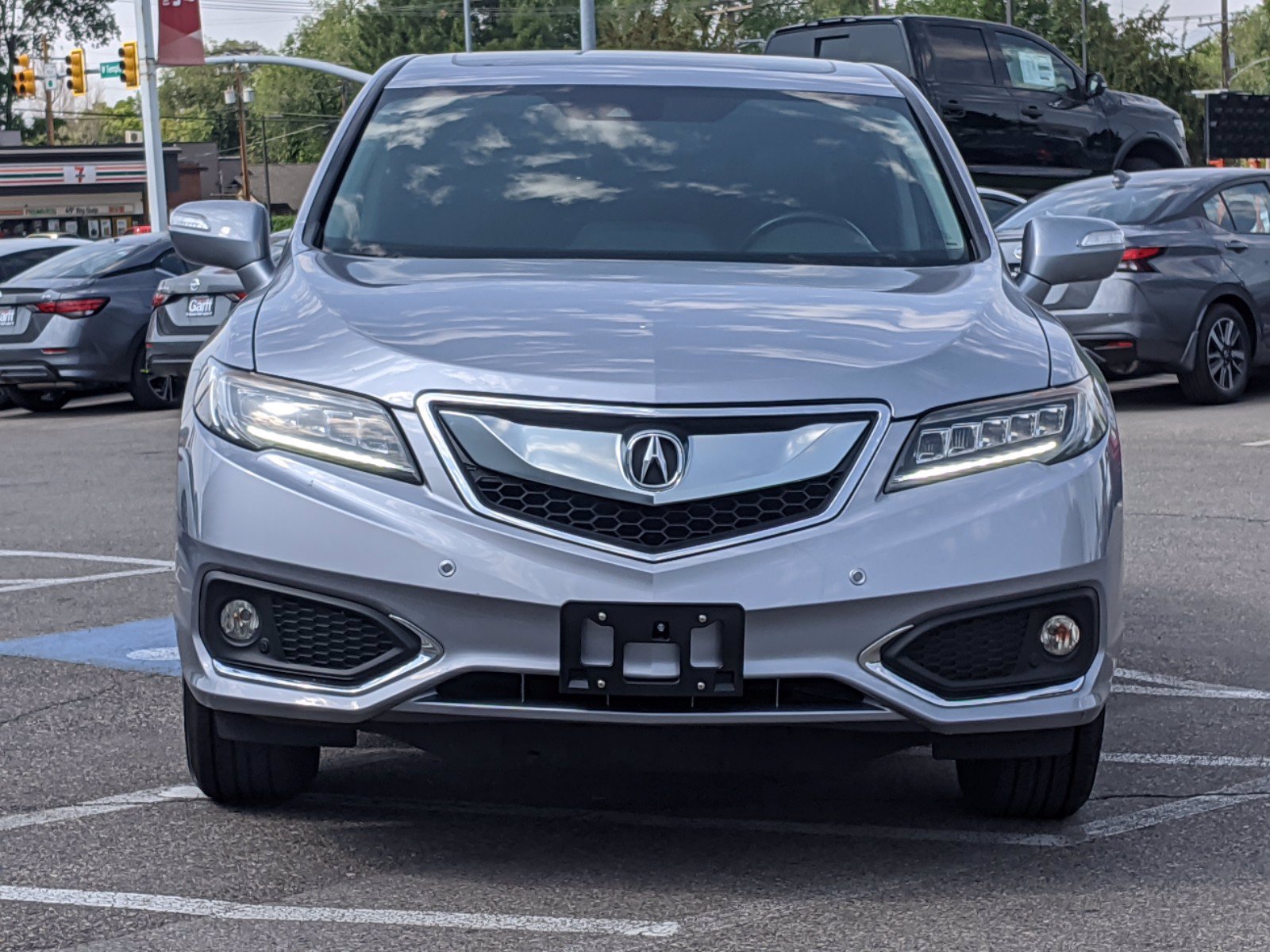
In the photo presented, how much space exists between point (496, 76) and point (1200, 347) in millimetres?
9545

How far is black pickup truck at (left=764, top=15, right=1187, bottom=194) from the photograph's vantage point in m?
21.2

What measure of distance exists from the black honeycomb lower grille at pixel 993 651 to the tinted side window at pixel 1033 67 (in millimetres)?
18157

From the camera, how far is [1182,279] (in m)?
14.1

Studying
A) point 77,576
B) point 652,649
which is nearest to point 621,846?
point 652,649

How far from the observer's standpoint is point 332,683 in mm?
4070

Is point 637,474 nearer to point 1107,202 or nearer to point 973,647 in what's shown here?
point 973,647

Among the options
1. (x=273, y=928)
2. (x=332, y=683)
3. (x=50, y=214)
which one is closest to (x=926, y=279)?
(x=332, y=683)

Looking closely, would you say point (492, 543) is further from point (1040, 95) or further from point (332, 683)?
point (1040, 95)

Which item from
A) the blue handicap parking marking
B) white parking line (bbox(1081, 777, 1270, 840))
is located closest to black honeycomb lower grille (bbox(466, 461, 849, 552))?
white parking line (bbox(1081, 777, 1270, 840))

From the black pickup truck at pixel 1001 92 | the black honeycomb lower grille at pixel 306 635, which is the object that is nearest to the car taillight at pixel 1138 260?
the black pickup truck at pixel 1001 92

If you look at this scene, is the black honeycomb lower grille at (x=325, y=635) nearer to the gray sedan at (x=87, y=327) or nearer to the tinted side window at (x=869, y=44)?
the gray sedan at (x=87, y=327)

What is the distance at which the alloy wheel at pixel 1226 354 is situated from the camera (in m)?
14.4

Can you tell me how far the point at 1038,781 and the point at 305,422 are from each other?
1714 millimetres

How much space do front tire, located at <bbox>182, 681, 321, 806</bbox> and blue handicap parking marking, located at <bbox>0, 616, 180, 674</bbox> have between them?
1808mm
